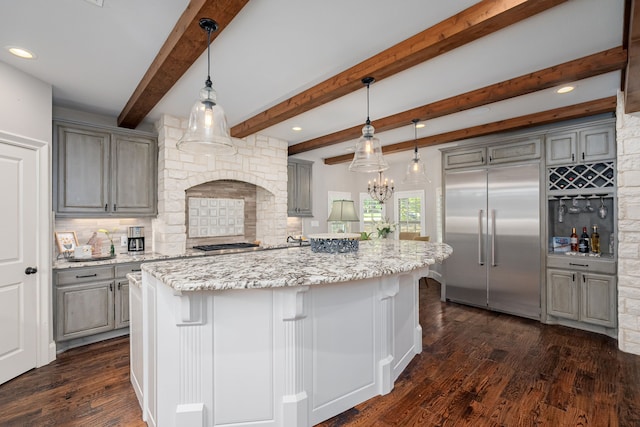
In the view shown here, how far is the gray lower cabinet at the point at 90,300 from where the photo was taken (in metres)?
2.90

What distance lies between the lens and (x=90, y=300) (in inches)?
120

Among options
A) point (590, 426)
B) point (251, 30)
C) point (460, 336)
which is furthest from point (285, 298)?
point (460, 336)

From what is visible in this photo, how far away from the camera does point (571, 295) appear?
352cm

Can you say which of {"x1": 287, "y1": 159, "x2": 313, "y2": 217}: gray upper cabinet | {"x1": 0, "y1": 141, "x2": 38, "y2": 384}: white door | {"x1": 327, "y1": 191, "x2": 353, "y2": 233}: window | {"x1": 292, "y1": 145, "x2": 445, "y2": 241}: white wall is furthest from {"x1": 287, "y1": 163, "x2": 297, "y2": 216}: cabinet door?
{"x1": 0, "y1": 141, "x2": 38, "y2": 384}: white door

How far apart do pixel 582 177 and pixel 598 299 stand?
4.62 ft

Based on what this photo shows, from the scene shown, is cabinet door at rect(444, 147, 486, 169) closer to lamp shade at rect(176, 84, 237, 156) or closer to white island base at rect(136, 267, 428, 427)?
white island base at rect(136, 267, 428, 427)

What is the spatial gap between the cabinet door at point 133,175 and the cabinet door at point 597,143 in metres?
5.22

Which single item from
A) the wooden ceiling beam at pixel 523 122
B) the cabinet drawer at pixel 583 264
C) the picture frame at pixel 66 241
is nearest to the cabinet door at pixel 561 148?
the wooden ceiling beam at pixel 523 122

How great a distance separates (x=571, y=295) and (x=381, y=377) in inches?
113

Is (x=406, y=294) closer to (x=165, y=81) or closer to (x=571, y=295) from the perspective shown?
(x=571, y=295)

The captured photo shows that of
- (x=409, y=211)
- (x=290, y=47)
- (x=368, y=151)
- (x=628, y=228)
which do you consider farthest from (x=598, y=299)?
(x=290, y=47)

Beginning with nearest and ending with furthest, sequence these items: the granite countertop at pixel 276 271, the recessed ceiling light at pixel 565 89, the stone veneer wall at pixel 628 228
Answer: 1. the granite countertop at pixel 276 271
2. the stone veneer wall at pixel 628 228
3. the recessed ceiling light at pixel 565 89

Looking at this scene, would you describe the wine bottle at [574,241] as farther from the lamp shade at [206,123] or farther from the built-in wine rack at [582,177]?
the lamp shade at [206,123]

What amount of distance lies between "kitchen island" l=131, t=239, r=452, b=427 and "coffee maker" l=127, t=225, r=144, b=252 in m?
2.13
